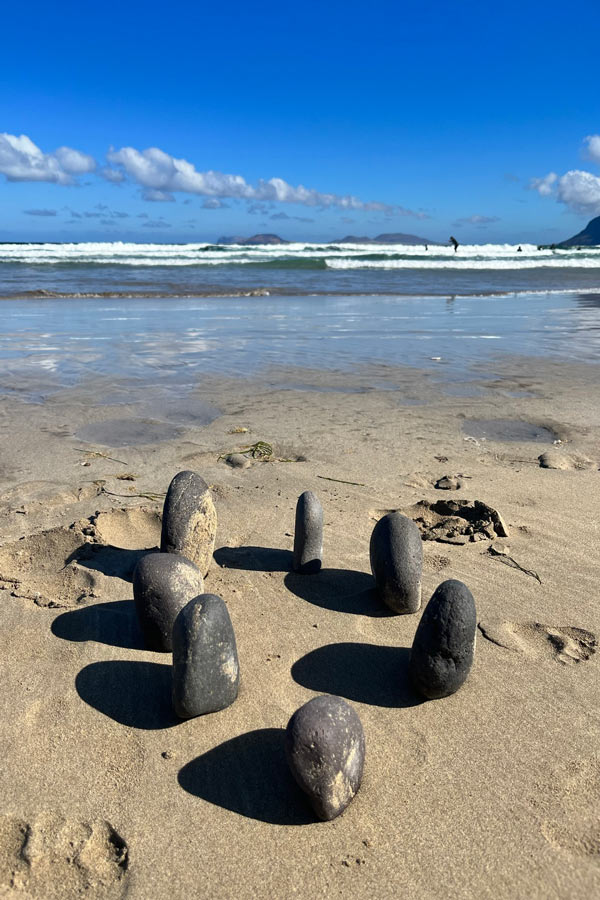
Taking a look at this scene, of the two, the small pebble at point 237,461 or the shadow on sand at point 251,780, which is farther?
the small pebble at point 237,461

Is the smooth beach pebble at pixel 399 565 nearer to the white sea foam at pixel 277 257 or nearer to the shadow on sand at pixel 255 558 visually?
the shadow on sand at pixel 255 558

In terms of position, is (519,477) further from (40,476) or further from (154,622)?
(40,476)

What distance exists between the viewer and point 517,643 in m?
2.75

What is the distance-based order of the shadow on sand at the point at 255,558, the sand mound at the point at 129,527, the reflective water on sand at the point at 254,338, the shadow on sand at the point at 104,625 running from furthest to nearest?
the reflective water on sand at the point at 254,338, the sand mound at the point at 129,527, the shadow on sand at the point at 255,558, the shadow on sand at the point at 104,625

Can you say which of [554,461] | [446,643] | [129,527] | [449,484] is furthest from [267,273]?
[446,643]

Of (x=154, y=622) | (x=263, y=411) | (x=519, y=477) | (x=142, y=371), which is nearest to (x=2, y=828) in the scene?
(x=154, y=622)

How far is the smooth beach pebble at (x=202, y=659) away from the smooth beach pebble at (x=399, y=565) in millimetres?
861

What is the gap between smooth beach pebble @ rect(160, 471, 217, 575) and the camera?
3.09 m

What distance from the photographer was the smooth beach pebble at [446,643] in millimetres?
2371

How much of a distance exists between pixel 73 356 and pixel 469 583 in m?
7.03

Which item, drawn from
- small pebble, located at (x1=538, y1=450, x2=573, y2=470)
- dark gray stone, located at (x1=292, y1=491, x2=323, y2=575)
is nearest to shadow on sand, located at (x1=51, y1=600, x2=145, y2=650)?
dark gray stone, located at (x1=292, y1=491, x2=323, y2=575)

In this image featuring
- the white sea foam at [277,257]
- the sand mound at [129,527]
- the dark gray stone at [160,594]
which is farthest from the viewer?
the white sea foam at [277,257]

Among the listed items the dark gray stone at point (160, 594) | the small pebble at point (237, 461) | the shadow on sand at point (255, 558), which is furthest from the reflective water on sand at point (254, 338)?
the dark gray stone at point (160, 594)

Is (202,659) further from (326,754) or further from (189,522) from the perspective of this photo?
(189,522)
